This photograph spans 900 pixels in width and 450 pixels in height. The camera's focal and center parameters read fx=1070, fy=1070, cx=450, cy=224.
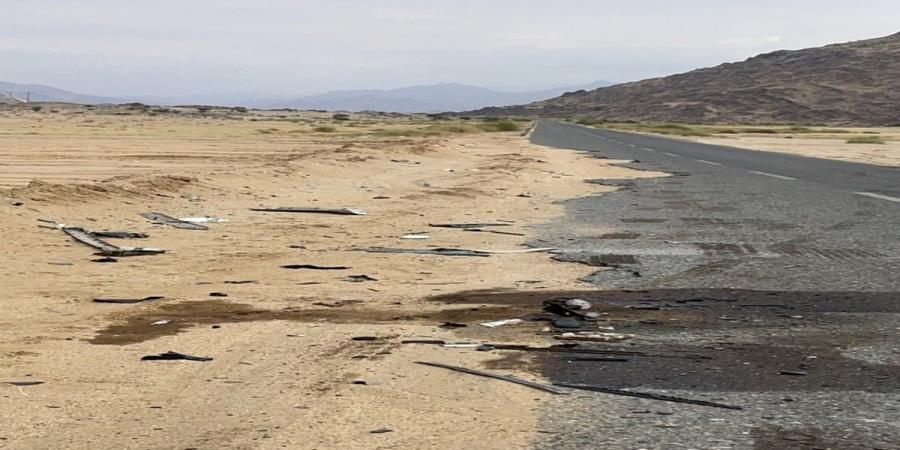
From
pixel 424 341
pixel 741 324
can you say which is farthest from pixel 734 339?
pixel 424 341

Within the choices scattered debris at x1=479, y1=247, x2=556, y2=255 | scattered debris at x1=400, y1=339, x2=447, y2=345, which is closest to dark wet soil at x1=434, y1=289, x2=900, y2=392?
scattered debris at x1=400, y1=339, x2=447, y2=345

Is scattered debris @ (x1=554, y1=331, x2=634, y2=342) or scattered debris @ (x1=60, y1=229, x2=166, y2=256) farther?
scattered debris @ (x1=60, y1=229, x2=166, y2=256)

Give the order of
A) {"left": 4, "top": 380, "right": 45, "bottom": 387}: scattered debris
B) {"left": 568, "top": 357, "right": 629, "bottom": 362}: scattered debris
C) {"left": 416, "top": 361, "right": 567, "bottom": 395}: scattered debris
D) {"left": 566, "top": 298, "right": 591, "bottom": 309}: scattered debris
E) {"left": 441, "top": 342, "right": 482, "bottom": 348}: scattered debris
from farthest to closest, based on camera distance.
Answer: {"left": 566, "top": 298, "right": 591, "bottom": 309}: scattered debris < {"left": 441, "top": 342, "right": 482, "bottom": 348}: scattered debris < {"left": 568, "top": 357, "right": 629, "bottom": 362}: scattered debris < {"left": 4, "top": 380, "right": 45, "bottom": 387}: scattered debris < {"left": 416, "top": 361, "right": 567, "bottom": 395}: scattered debris

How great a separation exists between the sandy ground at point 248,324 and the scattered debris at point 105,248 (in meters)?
0.17

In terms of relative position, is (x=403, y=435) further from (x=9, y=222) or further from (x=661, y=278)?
(x=9, y=222)

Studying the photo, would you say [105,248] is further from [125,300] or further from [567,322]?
[567,322]

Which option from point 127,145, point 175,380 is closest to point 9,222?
point 175,380

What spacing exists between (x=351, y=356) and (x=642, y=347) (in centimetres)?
181

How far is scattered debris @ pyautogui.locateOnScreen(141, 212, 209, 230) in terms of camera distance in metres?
13.7

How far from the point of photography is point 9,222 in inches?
478

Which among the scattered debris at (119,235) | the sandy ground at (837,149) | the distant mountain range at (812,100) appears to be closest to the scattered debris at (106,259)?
the scattered debris at (119,235)

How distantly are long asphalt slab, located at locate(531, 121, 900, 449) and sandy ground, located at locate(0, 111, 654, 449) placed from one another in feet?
1.58

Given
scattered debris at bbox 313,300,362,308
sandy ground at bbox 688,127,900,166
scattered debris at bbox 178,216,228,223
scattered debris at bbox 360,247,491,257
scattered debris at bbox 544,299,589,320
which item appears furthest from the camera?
sandy ground at bbox 688,127,900,166

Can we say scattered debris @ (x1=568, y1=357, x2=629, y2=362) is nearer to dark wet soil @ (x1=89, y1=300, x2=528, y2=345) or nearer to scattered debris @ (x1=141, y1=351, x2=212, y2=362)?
dark wet soil @ (x1=89, y1=300, x2=528, y2=345)
